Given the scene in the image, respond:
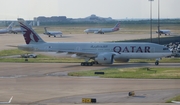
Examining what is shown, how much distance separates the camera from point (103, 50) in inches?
2229

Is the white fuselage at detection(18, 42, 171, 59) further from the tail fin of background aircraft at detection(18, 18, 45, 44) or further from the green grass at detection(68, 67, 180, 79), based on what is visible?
the green grass at detection(68, 67, 180, 79)

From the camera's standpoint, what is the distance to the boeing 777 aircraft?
5534 centimetres

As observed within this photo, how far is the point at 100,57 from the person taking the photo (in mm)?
55312

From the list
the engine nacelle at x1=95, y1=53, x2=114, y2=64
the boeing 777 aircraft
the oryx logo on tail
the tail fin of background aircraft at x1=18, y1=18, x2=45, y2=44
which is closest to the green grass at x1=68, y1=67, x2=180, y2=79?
the engine nacelle at x1=95, y1=53, x2=114, y2=64

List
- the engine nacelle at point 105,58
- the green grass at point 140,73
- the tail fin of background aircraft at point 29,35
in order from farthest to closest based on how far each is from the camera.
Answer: the tail fin of background aircraft at point 29,35
the engine nacelle at point 105,58
the green grass at point 140,73

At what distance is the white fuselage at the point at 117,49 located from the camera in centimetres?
5541

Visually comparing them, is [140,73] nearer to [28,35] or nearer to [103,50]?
[103,50]

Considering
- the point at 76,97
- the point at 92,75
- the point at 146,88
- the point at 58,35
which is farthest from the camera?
the point at 58,35

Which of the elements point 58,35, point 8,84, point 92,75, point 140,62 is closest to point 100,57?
point 140,62

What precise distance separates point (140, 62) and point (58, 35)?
87.6m

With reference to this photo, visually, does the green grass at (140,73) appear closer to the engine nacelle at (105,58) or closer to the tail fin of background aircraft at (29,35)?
the engine nacelle at (105,58)

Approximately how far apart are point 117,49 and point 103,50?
1812mm

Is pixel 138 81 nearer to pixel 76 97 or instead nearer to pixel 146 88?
pixel 146 88

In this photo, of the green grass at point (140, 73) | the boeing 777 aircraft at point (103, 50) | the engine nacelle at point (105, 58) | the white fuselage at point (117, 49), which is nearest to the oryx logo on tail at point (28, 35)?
the boeing 777 aircraft at point (103, 50)
